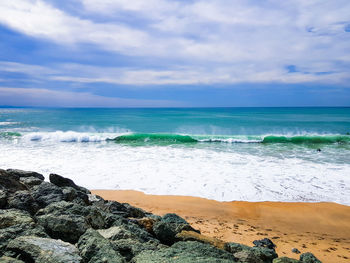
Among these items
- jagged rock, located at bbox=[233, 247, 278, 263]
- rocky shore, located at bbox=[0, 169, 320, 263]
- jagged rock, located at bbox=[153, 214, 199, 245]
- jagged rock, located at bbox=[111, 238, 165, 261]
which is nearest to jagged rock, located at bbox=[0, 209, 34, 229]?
rocky shore, located at bbox=[0, 169, 320, 263]

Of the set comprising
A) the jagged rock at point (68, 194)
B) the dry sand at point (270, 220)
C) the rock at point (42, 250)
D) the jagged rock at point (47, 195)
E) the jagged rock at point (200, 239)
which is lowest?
the dry sand at point (270, 220)

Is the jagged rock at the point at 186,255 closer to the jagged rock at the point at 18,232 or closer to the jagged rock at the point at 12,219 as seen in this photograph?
the jagged rock at the point at 18,232

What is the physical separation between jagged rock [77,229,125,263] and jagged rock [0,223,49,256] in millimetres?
472

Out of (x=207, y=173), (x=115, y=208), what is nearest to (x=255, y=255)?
(x=115, y=208)

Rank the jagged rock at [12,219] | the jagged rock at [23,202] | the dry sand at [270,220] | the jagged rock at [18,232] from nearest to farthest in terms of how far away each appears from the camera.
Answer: the jagged rock at [18,232] → the jagged rock at [12,219] → the jagged rock at [23,202] → the dry sand at [270,220]

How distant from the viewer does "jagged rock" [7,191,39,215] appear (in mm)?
3415

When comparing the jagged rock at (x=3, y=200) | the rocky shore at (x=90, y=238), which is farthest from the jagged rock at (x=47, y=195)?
the jagged rock at (x=3, y=200)

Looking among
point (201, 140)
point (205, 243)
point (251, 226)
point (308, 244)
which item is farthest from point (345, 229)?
point (201, 140)

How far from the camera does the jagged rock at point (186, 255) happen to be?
2307mm

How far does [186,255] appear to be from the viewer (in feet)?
7.98

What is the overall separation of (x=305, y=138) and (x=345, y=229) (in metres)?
16.0

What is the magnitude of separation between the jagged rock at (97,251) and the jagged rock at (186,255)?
0.20 m

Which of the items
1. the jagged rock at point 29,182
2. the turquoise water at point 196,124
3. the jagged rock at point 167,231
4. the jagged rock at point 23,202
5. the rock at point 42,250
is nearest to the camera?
the rock at point 42,250

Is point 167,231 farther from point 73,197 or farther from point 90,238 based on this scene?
point 73,197
